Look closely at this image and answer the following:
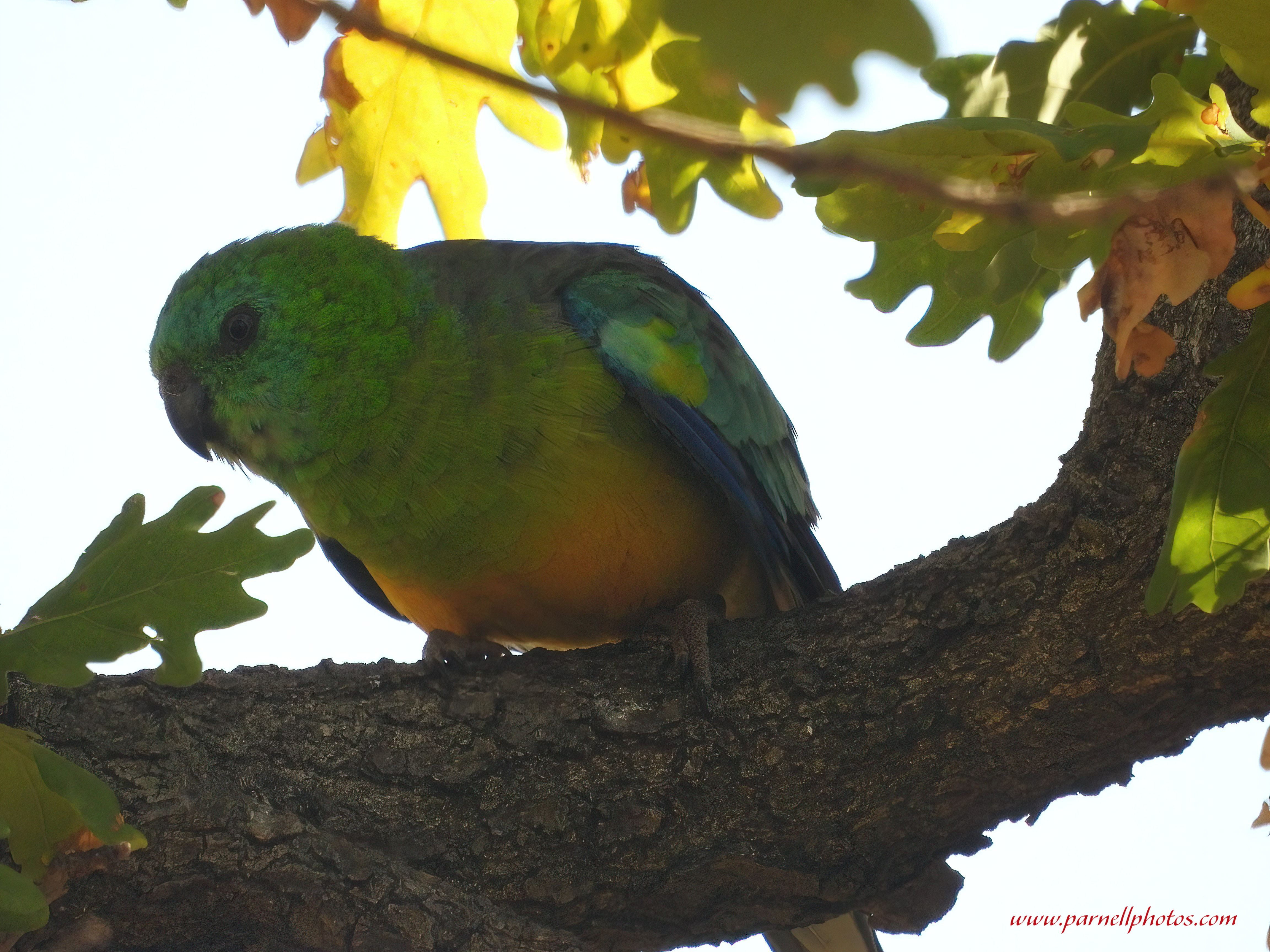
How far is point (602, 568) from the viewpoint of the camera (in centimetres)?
396

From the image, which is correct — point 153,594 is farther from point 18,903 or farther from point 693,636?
point 693,636

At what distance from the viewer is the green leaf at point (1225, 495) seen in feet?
8.80

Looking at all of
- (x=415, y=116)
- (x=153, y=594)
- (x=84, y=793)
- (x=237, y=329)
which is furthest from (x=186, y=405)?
(x=84, y=793)

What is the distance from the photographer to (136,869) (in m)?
2.91

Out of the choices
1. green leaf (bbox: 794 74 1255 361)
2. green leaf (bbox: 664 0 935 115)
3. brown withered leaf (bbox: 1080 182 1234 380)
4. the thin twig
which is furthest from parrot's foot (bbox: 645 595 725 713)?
the thin twig

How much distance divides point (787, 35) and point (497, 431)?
2.46 meters

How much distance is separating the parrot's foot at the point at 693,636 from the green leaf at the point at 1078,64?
171 cm

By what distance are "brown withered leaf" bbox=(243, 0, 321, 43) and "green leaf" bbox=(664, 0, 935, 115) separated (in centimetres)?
165

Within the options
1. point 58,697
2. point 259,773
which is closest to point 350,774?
point 259,773

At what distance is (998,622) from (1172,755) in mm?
657

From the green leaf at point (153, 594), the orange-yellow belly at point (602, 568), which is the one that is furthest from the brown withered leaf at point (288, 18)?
the orange-yellow belly at point (602, 568)

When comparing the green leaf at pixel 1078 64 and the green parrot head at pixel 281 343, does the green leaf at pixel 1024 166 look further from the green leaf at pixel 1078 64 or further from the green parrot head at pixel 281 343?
the green parrot head at pixel 281 343

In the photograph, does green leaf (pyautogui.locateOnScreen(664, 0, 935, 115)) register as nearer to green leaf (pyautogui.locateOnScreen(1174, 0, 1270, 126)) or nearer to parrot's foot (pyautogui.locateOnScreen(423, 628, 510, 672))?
green leaf (pyautogui.locateOnScreen(1174, 0, 1270, 126))

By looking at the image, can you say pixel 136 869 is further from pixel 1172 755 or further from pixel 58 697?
pixel 1172 755
